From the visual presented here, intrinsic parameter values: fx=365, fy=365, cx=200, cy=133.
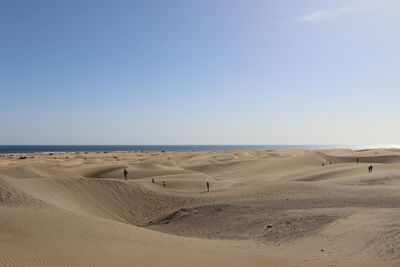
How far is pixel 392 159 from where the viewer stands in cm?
5106

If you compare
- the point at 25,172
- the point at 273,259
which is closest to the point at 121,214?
the point at 273,259

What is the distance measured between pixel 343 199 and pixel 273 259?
38.9ft

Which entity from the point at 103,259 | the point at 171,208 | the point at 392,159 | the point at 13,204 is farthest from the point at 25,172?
the point at 392,159

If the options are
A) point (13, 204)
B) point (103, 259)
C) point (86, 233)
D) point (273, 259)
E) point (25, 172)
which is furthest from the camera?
point (25, 172)

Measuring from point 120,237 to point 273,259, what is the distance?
15.3 ft

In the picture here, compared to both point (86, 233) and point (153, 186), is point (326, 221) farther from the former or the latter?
point (153, 186)

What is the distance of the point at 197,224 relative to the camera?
1741 centimetres

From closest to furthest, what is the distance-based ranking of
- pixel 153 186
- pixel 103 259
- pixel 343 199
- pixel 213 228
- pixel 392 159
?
pixel 103 259, pixel 213 228, pixel 343 199, pixel 153 186, pixel 392 159

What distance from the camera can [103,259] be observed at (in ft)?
29.4

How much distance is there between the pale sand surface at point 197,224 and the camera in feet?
31.0

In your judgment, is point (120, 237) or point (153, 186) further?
point (153, 186)

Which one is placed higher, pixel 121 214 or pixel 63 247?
pixel 63 247

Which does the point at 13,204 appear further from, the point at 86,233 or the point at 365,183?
the point at 365,183

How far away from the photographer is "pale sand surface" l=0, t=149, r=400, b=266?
31.0 ft
